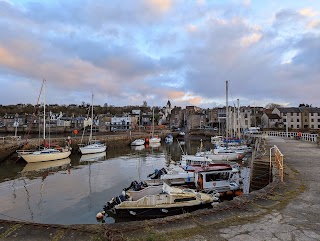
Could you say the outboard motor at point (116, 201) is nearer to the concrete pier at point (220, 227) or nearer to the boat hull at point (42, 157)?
the concrete pier at point (220, 227)

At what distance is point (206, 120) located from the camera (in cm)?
12469

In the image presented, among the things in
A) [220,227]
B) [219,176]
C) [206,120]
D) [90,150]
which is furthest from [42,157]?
[206,120]

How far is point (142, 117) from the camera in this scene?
141 meters

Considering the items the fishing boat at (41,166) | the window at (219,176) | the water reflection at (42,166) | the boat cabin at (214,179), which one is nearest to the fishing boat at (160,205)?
the boat cabin at (214,179)

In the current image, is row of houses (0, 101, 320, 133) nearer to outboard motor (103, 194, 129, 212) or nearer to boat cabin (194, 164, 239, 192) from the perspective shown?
boat cabin (194, 164, 239, 192)

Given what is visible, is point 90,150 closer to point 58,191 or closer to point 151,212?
point 58,191

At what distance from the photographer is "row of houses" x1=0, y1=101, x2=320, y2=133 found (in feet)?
305

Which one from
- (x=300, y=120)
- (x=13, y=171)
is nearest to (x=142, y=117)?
(x=300, y=120)

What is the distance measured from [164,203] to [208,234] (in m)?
6.23

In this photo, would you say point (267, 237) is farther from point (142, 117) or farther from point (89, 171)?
point (142, 117)

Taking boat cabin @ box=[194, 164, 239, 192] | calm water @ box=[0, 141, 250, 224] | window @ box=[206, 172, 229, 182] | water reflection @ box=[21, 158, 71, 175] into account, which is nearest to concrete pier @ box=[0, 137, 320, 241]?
calm water @ box=[0, 141, 250, 224]

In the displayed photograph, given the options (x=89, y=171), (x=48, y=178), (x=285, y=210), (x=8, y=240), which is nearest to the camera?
(x=8, y=240)

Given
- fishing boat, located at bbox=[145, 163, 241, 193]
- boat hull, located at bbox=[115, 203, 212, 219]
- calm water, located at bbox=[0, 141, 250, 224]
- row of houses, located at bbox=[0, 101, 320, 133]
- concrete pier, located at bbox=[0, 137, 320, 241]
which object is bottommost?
calm water, located at bbox=[0, 141, 250, 224]

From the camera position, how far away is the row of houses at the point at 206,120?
9281 centimetres
